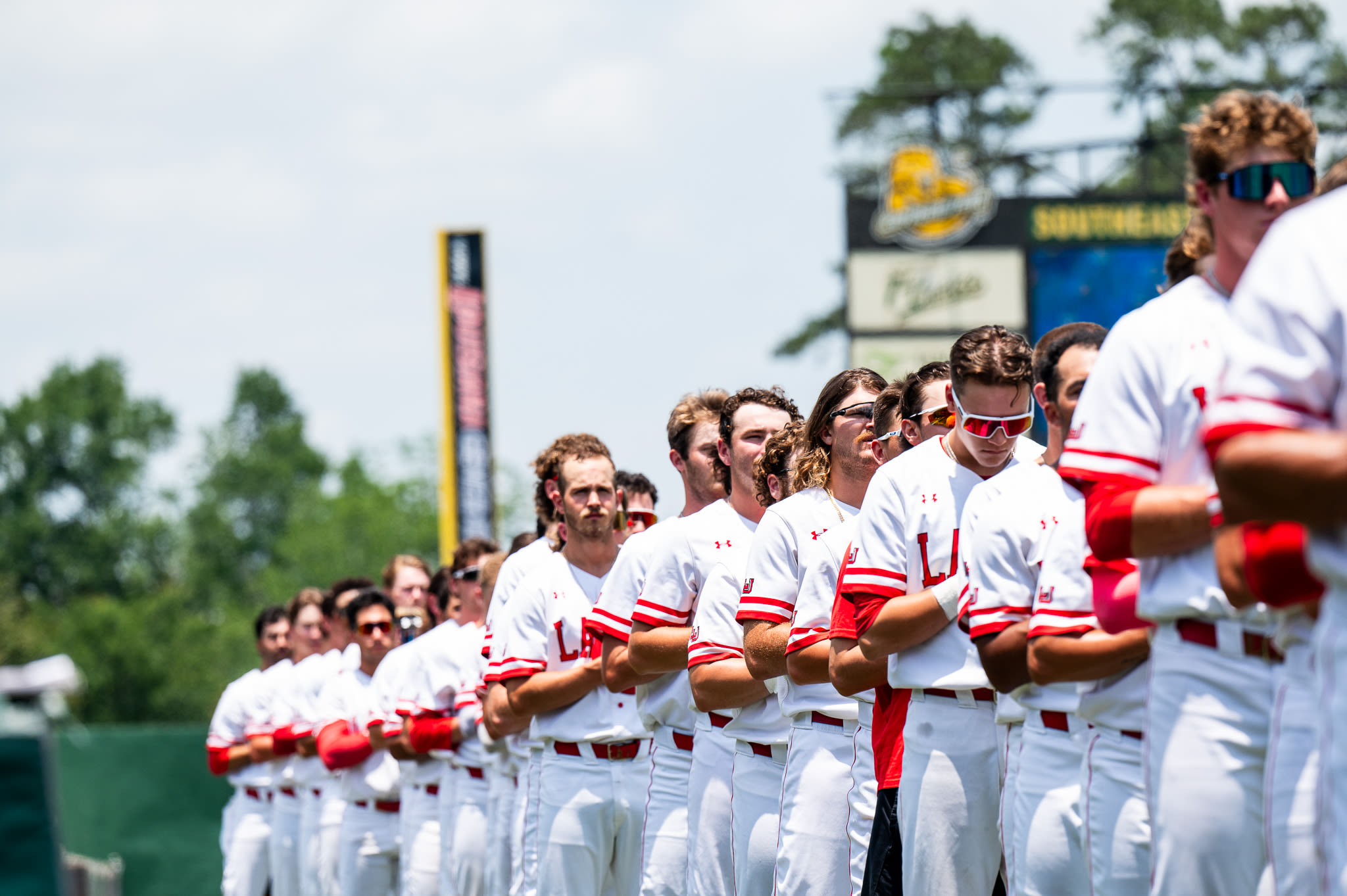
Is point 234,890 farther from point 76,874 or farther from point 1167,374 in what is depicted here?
point 1167,374

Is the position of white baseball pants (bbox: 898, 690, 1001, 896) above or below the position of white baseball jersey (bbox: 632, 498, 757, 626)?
below

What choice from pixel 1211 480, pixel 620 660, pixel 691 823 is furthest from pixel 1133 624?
pixel 620 660

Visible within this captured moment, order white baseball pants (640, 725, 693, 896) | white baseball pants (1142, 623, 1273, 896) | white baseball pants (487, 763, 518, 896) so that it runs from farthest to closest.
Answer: white baseball pants (487, 763, 518, 896) → white baseball pants (640, 725, 693, 896) → white baseball pants (1142, 623, 1273, 896)

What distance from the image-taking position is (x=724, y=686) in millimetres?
5660

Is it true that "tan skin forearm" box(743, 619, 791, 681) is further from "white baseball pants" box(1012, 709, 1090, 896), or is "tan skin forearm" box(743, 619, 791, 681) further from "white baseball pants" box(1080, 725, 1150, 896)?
"white baseball pants" box(1080, 725, 1150, 896)

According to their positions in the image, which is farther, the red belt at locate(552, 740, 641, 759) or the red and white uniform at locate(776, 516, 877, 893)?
the red belt at locate(552, 740, 641, 759)

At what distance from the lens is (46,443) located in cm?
7962

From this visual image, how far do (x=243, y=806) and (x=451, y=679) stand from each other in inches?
181

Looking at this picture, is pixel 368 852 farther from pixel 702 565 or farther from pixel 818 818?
pixel 818 818

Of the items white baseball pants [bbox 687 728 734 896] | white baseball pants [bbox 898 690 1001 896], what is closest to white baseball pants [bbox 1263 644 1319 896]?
white baseball pants [bbox 898 690 1001 896]

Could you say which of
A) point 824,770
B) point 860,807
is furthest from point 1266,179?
point 824,770

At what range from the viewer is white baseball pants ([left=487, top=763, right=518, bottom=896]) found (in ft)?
27.6

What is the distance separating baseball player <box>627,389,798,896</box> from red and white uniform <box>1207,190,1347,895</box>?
347cm

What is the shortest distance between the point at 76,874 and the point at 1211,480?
11.6 m
